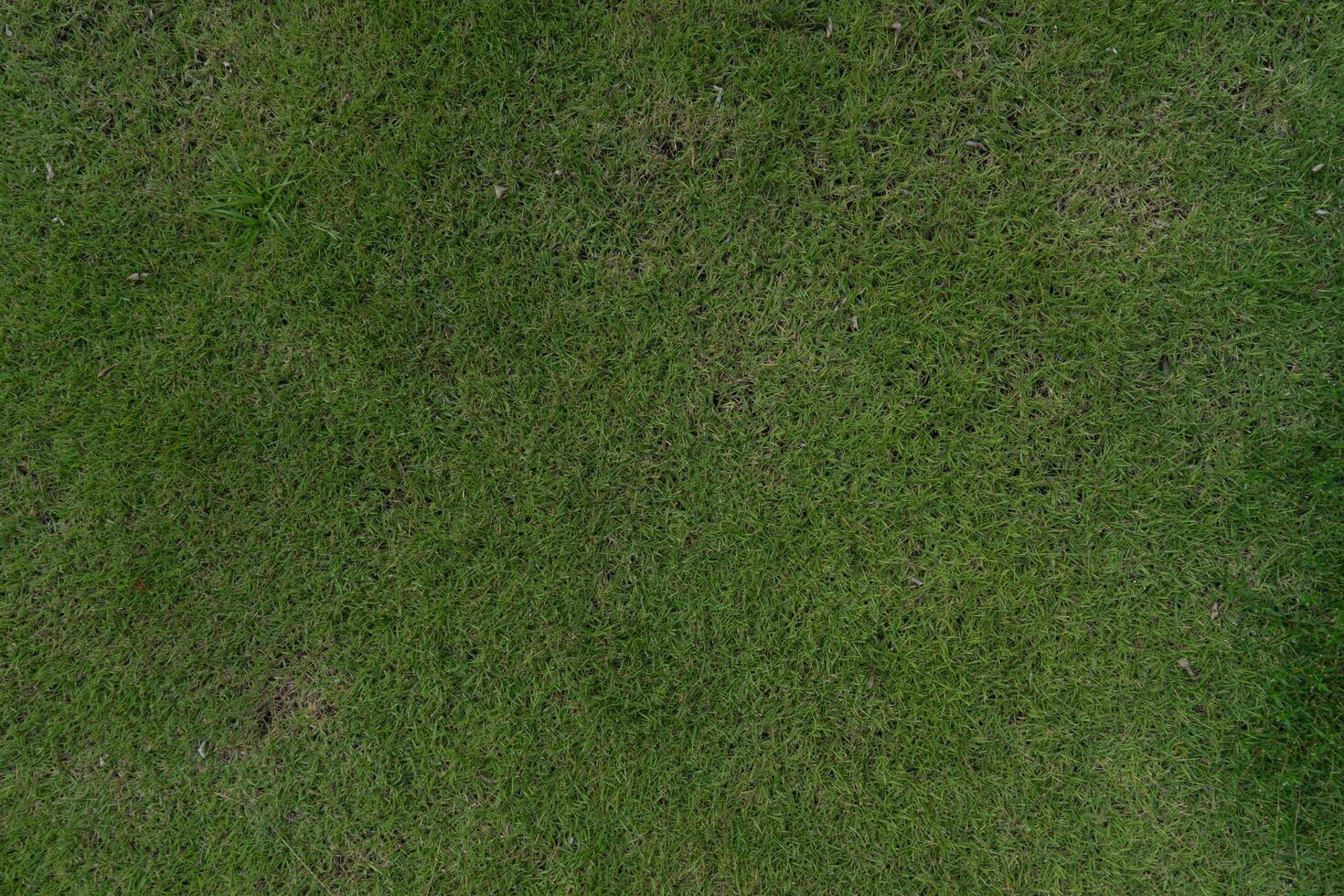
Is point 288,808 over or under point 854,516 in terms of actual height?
under

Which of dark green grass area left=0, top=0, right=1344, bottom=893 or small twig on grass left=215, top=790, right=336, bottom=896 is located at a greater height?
dark green grass area left=0, top=0, right=1344, bottom=893

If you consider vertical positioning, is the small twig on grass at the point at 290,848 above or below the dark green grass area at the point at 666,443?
below

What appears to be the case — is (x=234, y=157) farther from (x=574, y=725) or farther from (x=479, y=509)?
(x=574, y=725)

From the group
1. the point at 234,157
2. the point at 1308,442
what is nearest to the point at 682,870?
the point at 1308,442

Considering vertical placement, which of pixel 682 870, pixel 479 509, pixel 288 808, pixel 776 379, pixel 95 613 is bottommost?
pixel 288 808

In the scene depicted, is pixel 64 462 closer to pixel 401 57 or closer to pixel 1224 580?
pixel 401 57

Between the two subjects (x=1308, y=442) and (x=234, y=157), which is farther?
(x=234, y=157)

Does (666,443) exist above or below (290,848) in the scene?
above
